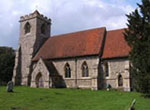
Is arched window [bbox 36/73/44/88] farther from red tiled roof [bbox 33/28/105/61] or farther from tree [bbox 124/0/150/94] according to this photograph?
tree [bbox 124/0/150/94]

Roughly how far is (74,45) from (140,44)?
16.2 metres

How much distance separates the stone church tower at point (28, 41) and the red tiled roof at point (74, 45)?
1.79m

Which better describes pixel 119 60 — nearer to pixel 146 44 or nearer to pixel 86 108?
pixel 146 44

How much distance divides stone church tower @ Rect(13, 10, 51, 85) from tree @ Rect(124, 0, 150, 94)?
22005mm

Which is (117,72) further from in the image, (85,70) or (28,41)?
(28,41)

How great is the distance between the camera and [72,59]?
30547 millimetres

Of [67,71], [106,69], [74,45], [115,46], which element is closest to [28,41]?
[74,45]

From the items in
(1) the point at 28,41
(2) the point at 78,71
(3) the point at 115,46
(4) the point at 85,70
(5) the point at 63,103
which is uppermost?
(1) the point at 28,41

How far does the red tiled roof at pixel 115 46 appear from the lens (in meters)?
27.2

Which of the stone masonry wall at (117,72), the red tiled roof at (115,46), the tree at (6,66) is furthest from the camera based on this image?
the tree at (6,66)

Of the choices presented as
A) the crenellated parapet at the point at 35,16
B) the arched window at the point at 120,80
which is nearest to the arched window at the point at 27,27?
the crenellated parapet at the point at 35,16

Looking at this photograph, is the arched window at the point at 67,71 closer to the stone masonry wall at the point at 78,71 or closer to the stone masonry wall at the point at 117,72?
the stone masonry wall at the point at 78,71

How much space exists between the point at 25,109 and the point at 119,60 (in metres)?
17.7

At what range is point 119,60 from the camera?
26938 millimetres
